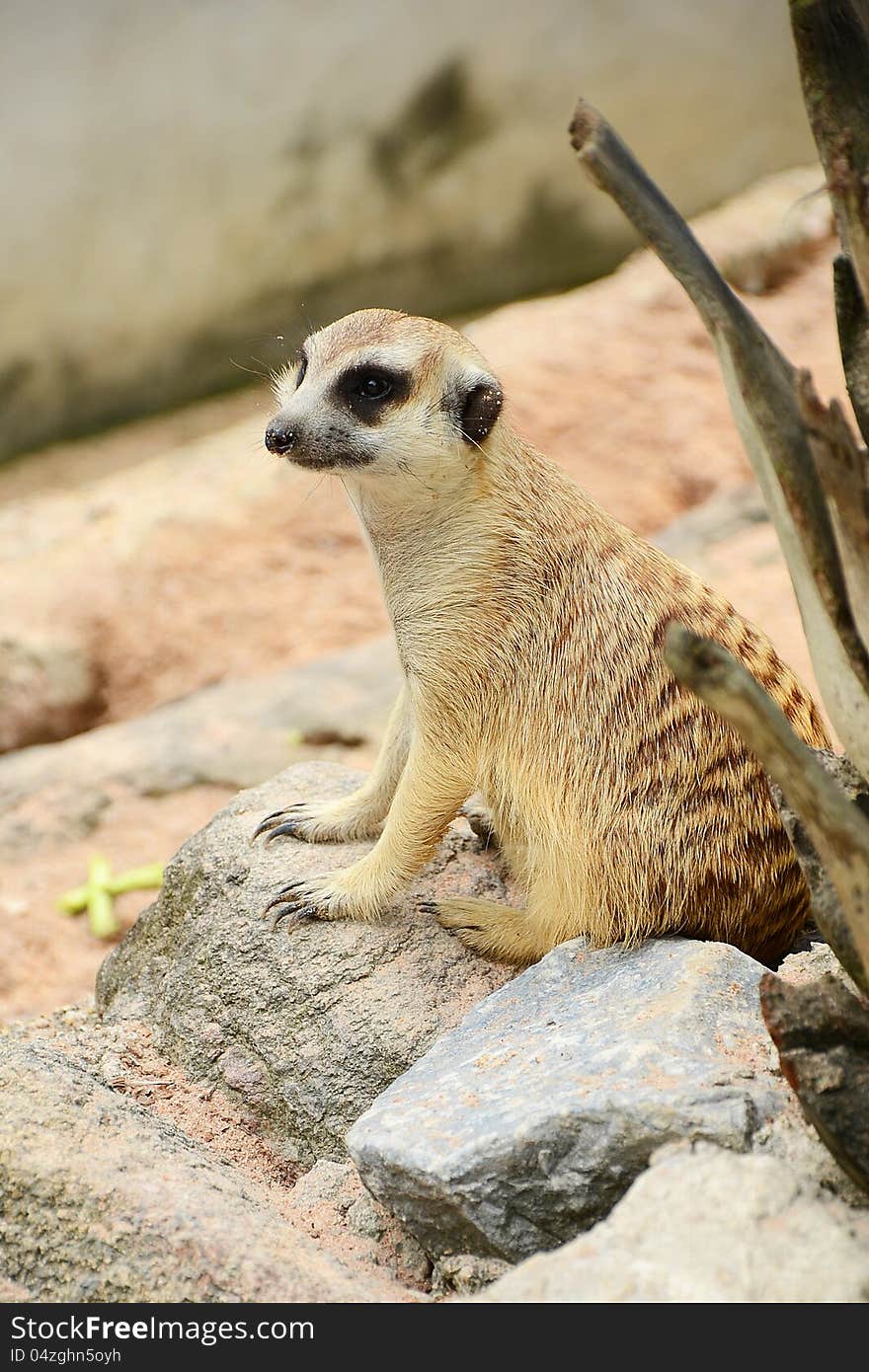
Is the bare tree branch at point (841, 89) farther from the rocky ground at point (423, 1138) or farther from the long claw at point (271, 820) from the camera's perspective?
the long claw at point (271, 820)

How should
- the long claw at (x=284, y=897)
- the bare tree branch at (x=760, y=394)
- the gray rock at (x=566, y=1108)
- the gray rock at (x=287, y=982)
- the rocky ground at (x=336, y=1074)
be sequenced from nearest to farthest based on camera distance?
the bare tree branch at (x=760, y=394)
the rocky ground at (x=336, y=1074)
the gray rock at (x=566, y=1108)
the gray rock at (x=287, y=982)
the long claw at (x=284, y=897)

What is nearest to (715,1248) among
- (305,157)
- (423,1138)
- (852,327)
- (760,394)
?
(423,1138)

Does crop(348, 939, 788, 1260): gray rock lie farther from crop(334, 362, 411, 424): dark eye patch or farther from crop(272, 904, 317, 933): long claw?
crop(334, 362, 411, 424): dark eye patch

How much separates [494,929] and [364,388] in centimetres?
106

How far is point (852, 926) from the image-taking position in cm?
149

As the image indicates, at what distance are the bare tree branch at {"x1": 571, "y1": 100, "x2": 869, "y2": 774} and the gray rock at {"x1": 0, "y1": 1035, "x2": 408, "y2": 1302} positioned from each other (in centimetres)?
102

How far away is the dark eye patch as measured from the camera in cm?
243

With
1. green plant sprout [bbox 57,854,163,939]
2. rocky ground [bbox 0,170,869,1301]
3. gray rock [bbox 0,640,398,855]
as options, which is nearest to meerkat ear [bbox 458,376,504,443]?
rocky ground [bbox 0,170,869,1301]

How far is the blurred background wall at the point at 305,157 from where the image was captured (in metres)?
7.71

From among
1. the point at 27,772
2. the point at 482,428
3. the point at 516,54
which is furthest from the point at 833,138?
the point at 516,54

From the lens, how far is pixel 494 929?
2.55 meters

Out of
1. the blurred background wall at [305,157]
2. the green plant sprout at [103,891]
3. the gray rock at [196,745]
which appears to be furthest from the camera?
the blurred background wall at [305,157]

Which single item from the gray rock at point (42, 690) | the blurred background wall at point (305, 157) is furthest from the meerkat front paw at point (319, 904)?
the blurred background wall at point (305, 157)

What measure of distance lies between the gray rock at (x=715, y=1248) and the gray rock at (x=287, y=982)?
0.90 m
